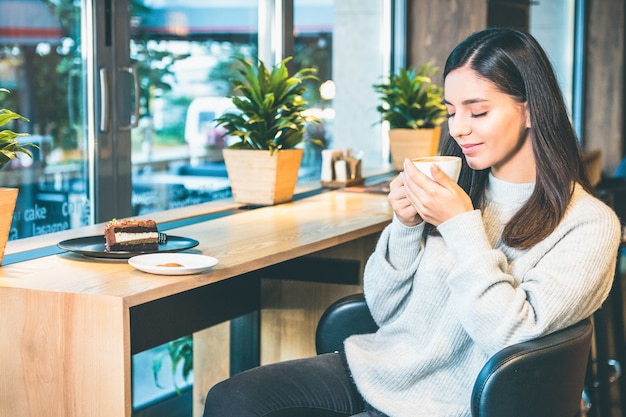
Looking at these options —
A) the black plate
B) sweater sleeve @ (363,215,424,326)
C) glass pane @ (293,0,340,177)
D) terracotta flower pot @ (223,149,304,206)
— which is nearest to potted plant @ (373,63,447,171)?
glass pane @ (293,0,340,177)

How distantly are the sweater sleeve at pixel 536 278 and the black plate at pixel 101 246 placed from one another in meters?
0.69

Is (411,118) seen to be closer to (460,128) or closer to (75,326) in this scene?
(460,128)

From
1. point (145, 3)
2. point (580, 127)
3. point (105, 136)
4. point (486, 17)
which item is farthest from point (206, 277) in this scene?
point (580, 127)

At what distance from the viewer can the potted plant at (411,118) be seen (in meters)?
4.49

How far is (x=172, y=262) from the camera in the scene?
1997mm

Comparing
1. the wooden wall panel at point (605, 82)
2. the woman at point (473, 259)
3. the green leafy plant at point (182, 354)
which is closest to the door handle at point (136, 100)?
the green leafy plant at point (182, 354)

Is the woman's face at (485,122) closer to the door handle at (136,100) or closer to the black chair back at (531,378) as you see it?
the black chair back at (531,378)

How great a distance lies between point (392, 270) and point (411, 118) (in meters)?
2.64

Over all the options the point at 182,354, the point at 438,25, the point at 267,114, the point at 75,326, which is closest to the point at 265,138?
the point at 267,114

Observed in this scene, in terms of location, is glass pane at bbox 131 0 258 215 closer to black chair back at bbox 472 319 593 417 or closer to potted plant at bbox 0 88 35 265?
potted plant at bbox 0 88 35 265

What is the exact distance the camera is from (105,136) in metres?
3.32

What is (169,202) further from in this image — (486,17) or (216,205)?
(486,17)

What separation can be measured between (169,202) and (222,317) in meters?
1.18

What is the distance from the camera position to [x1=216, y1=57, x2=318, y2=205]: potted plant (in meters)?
3.17
